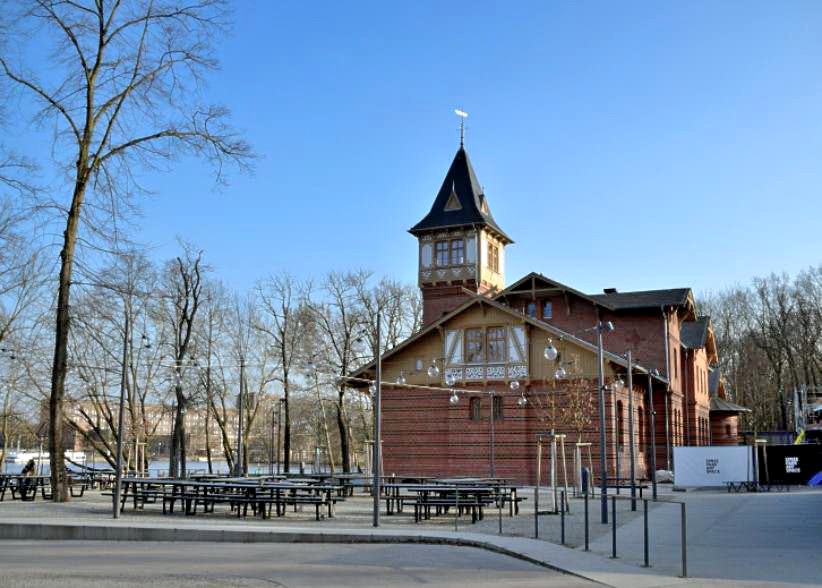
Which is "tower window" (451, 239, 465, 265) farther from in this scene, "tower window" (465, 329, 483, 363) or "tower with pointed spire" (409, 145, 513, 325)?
"tower window" (465, 329, 483, 363)

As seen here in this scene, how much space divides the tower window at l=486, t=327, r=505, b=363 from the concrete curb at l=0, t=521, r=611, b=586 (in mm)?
25696

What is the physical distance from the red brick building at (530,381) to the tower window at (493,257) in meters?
3.22

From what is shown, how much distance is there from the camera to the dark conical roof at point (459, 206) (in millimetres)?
54781

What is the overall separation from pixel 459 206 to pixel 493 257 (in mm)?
4156

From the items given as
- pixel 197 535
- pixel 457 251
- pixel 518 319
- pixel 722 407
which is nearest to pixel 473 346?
pixel 518 319

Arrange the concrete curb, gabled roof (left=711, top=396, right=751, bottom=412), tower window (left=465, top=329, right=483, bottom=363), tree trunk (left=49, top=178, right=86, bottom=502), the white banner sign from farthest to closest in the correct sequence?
gabled roof (left=711, top=396, right=751, bottom=412) → tower window (left=465, top=329, right=483, bottom=363) → the white banner sign → tree trunk (left=49, top=178, right=86, bottom=502) → the concrete curb

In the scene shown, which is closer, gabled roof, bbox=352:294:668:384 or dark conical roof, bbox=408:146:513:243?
gabled roof, bbox=352:294:668:384

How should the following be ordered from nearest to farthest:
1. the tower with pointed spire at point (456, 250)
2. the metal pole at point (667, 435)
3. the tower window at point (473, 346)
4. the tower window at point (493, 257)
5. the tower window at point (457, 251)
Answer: the tower window at point (473, 346)
the metal pole at point (667, 435)
the tower with pointed spire at point (456, 250)
the tower window at point (457, 251)
the tower window at point (493, 257)

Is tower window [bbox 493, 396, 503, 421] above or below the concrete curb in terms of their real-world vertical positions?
above

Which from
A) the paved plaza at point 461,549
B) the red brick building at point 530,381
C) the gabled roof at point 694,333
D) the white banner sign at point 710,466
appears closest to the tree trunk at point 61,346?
the paved plaza at point 461,549

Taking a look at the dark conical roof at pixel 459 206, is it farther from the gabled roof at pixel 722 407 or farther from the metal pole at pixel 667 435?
the gabled roof at pixel 722 407

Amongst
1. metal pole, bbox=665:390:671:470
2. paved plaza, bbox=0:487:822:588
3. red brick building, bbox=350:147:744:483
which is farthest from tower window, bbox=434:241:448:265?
paved plaza, bbox=0:487:822:588

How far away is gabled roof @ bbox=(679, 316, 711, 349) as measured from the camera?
170 ft

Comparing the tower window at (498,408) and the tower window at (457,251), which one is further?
the tower window at (457,251)
